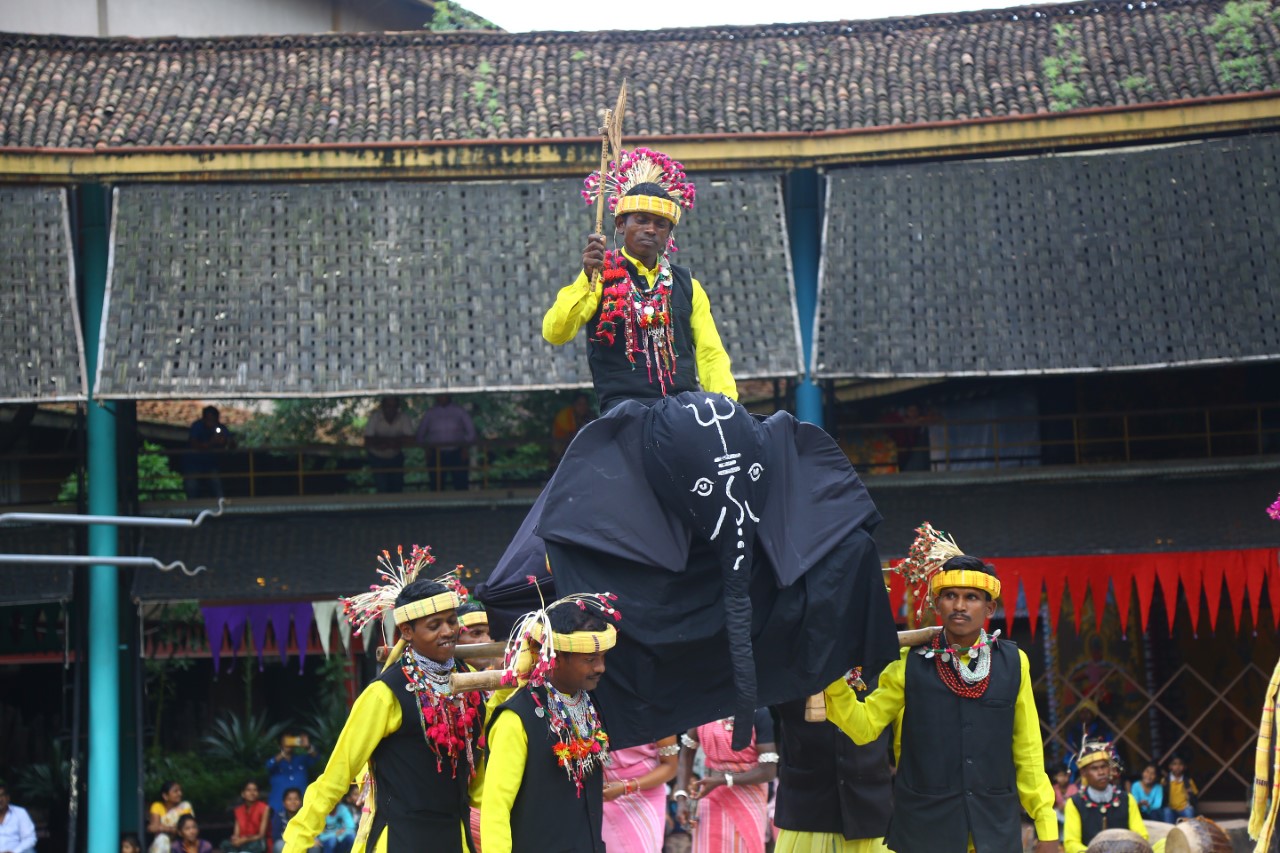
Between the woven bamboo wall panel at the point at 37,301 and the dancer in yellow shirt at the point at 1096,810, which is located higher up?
the woven bamboo wall panel at the point at 37,301

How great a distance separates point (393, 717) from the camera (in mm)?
6613

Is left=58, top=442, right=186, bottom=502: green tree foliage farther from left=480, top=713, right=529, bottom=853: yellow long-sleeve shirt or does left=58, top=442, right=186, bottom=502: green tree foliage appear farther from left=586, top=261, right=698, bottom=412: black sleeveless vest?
left=480, top=713, right=529, bottom=853: yellow long-sleeve shirt

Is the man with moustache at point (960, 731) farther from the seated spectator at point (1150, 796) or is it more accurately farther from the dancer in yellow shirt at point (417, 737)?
the seated spectator at point (1150, 796)

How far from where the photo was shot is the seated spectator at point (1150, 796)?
47.8ft

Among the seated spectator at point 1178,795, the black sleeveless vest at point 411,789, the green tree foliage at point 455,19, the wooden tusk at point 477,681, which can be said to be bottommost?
the seated spectator at point 1178,795

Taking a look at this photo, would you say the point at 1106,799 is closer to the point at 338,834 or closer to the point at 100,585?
the point at 338,834

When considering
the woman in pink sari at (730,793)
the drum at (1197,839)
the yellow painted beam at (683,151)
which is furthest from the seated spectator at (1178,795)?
the woman in pink sari at (730,793)

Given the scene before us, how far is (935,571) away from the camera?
6.95 meters

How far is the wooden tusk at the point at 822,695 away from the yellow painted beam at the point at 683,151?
8.78 metres

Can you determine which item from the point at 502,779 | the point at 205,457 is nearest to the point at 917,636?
the point at 502,779

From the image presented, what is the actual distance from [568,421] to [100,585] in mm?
4583

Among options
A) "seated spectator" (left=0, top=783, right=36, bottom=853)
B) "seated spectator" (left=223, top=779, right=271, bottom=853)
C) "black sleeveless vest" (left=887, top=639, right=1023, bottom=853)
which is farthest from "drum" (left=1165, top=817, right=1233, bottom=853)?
"seated spectator" (left=0, top=783, right=36, bottom=853)

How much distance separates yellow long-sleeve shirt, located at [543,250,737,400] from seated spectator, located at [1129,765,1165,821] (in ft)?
30.5

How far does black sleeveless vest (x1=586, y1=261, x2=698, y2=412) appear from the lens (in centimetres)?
650
